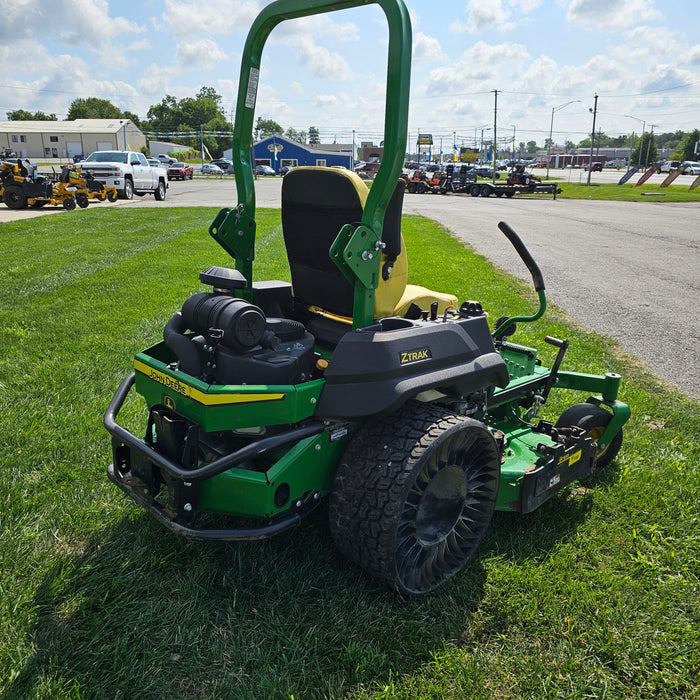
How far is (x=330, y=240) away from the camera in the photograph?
2.95m

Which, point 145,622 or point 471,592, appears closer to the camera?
point 145,622

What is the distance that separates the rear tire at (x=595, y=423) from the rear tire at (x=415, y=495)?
1.06m

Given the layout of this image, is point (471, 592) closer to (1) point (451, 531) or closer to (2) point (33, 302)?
(1) point (451, 531)

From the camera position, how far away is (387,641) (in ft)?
7.68

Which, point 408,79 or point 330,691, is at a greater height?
point 408,79

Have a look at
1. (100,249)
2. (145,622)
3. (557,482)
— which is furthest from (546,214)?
(145,622)

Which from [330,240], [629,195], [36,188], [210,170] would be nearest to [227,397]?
[330,240]

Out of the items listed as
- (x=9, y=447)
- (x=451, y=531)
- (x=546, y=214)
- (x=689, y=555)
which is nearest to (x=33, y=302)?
(x=9, y=447)

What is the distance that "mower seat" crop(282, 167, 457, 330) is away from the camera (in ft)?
9.12

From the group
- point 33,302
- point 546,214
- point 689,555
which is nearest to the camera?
point 689,555

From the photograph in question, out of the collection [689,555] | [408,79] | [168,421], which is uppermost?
[408,79]

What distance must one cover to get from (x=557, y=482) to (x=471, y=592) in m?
0.84

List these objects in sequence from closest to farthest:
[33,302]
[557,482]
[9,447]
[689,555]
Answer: [689,555], [557,482], [9,447], [33,302]

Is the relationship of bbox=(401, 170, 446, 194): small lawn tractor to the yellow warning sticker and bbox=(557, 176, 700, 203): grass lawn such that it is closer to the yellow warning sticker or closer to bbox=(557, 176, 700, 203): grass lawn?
bbox=(557, 176, 700, 203): grass lawn
